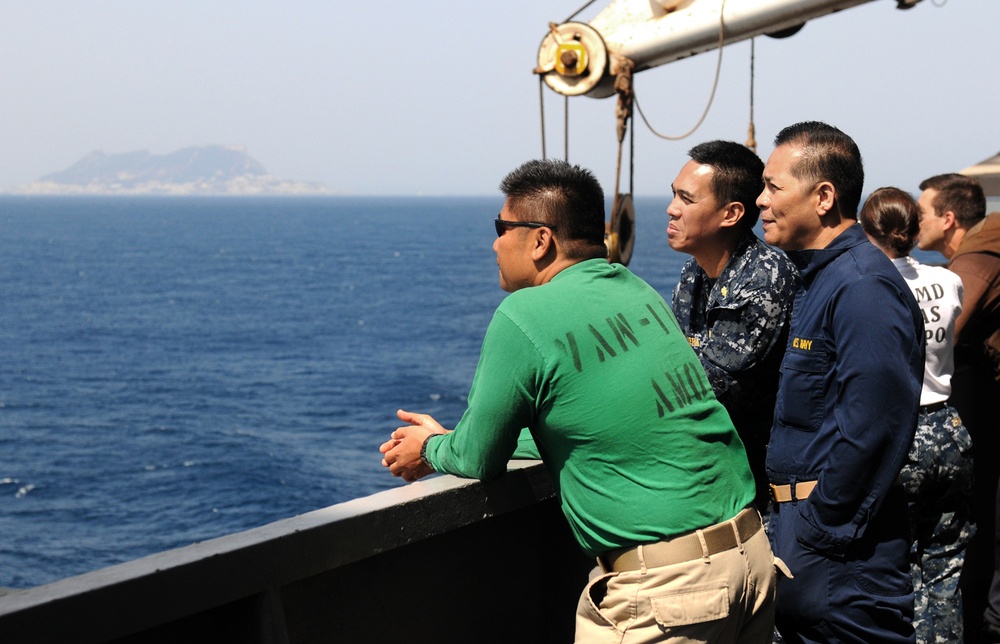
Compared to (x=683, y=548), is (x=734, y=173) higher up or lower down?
higher up

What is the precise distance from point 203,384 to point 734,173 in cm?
5559

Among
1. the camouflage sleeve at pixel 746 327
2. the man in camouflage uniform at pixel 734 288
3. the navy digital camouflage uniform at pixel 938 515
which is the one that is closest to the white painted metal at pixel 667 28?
the navy digital camouflage uniform at pixel 938 515

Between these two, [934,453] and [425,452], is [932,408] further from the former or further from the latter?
[425,452]

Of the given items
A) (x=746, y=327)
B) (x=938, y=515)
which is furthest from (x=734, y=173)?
(x=938, y=515)

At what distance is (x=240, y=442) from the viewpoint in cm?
Answer: 4516

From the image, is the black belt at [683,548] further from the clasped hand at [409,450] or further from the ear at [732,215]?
the ear at [732,215]

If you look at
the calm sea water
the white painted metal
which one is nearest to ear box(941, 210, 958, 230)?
the white painted metal

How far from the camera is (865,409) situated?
2705 mm

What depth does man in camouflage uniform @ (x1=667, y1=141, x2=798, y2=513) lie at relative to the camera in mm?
3092

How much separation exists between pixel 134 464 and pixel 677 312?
137 feet

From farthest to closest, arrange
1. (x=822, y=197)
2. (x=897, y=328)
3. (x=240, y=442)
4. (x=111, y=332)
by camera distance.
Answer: (x=111, y=332)
(x=240, y=442)
(x=822, y=197)
(x=897, y=328)

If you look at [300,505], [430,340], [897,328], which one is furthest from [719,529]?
[430,340]

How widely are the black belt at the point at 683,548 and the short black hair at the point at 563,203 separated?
2.33 feet

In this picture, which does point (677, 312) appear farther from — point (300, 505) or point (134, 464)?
point (134, 464)
